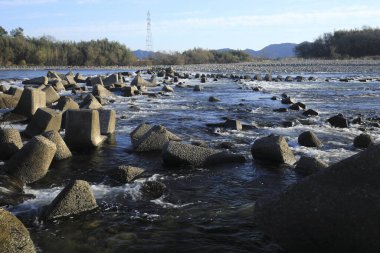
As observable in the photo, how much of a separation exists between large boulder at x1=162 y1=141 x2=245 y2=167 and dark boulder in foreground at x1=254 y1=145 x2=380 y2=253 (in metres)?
A: 4.24

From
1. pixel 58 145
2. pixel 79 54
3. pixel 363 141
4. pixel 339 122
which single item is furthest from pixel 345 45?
pixel 58 145

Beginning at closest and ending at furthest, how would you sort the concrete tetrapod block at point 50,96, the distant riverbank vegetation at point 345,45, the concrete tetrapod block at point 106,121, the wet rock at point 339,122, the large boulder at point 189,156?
the large boulder at point 189,156
the concrete tetrapod block at point 106,121
the wet rock at point 339,122
the concrete tetrapod block at point 50,96
the distant riverbank vegetation at point 345,45

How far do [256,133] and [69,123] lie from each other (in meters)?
5.83

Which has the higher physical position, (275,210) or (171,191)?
(275,210)

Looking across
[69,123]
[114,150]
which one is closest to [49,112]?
[69,123]

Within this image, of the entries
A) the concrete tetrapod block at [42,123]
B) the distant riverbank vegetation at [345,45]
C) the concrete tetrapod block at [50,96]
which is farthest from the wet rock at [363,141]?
the distant riverbank vegetation at [345,45]

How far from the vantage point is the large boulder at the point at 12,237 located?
4.66 meters

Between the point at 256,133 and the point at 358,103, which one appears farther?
the point at 358,103

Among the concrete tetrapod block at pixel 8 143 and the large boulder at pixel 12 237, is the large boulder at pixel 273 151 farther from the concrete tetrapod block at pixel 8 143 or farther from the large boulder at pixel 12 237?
the large boulder at pixel 12 237

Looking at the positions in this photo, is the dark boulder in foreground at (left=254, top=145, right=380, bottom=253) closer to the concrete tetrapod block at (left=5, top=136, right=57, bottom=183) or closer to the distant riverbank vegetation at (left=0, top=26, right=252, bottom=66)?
the concrete tetrapod block at (left=5, top=136, right=57, bottom=183)

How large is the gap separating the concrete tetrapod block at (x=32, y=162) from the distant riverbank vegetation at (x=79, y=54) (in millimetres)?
82685

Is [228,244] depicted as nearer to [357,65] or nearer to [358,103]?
[358,103]

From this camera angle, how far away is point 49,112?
1242cm

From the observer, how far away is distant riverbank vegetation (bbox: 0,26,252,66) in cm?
8688
